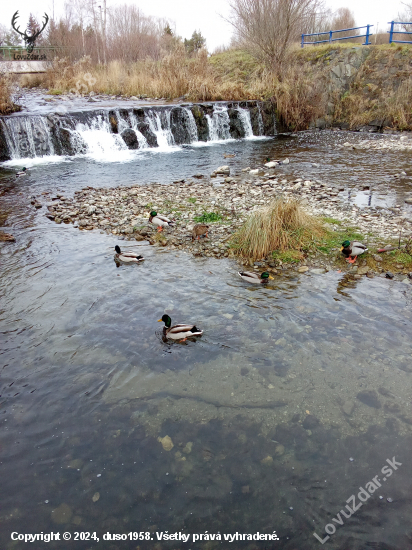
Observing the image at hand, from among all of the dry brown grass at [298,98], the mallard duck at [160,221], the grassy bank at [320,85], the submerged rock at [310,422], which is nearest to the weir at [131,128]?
the dry brown grass at [298,98]

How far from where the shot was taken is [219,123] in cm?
1764

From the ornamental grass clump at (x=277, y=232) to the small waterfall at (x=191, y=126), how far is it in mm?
11457

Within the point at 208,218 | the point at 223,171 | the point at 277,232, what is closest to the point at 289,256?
the point at 277,232

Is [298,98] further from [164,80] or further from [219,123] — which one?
[164,80]

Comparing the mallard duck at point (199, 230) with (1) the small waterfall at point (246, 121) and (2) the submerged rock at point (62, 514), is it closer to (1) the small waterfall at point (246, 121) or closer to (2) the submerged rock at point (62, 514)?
(2) the submerged rock at point (62, 514)

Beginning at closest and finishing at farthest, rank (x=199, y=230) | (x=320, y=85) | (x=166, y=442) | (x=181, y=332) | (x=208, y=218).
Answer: (x=166, y=442)
(x=181, y=332)
(x=199, y=230)
(x=208, y=218)
(x=320, y=85)

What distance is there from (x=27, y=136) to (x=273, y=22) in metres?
14.7

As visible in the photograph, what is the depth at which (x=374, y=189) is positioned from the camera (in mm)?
9859

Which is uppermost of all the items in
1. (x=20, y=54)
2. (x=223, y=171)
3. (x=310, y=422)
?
(x=20, y=54)

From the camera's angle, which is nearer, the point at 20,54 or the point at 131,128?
the point at 131,128

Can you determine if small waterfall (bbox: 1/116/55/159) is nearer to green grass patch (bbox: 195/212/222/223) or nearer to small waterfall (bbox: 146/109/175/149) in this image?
small waterfall (bbox: 146/109/175/149)

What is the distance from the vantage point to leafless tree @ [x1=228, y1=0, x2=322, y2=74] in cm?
1964

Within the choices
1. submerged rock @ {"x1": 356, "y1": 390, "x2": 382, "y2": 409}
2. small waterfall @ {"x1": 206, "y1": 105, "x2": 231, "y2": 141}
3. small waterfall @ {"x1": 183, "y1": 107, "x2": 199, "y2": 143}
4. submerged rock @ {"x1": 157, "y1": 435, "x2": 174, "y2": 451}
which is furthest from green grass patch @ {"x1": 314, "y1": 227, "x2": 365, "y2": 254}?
small waterfall @ {"x1": 206, "y1": 105, "x2": 231, "y2": 141}

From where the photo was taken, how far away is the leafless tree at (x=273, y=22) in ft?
64.4
